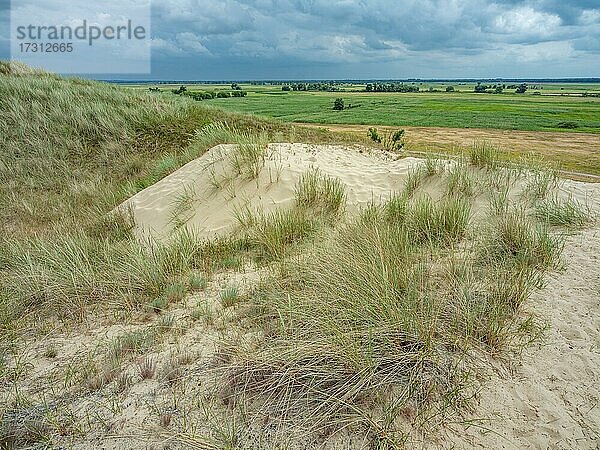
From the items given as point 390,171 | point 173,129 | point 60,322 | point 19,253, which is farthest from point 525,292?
point 173,129

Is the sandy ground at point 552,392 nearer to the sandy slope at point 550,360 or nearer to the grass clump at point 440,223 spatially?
the sandy slope at point 550,360

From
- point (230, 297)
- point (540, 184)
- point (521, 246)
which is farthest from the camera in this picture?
point (540, 184)

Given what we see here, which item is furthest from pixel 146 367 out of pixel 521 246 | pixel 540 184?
pixel 540 184

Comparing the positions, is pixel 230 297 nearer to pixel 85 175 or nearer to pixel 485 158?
pixel 485 158

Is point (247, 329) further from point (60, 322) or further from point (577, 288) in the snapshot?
point (577, 288)

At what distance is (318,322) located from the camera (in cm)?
293

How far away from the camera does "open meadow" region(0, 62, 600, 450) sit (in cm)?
248

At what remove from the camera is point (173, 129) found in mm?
12203

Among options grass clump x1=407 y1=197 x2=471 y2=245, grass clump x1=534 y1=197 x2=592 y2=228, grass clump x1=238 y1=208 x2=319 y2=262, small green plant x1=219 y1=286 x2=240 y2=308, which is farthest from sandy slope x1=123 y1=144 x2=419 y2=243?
small green plant x1=219 y1=286 x2=240 y2=308

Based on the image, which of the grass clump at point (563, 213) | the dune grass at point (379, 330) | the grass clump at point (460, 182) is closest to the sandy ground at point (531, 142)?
the grass clump at point (460, 182)

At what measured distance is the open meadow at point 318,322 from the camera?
2.48 m

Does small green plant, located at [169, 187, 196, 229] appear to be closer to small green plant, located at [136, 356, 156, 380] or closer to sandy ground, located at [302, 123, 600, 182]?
small green plant, located at [136, 356, 156, 380]

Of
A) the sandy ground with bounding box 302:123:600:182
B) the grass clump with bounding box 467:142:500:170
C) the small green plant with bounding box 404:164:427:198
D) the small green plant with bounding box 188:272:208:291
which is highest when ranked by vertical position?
the sandy ground with bounding box 302:123:600:182

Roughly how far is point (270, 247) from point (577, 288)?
3.32 meters
